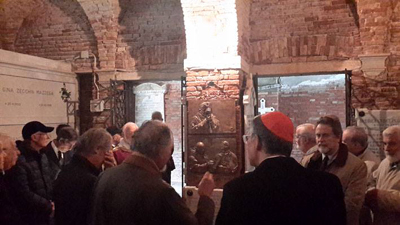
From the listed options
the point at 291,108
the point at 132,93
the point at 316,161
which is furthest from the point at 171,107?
the point at 316,161

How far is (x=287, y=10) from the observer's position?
6383 millimetres

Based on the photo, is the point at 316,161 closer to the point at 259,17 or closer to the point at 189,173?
the point at 189,173

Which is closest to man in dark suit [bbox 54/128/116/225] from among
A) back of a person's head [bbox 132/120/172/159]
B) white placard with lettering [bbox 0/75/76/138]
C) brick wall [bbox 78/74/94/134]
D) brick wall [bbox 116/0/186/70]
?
back of a person's head [bbox 132/120/172/159]

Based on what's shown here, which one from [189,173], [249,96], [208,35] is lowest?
[189,173]

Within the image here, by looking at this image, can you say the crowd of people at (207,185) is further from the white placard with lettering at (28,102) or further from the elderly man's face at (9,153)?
the white placard with lettering at (28,102)

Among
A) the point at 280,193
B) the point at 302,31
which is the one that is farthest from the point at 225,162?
the point at 280,193

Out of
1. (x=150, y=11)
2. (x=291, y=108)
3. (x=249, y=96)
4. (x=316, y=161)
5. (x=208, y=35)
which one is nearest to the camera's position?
(x=316, y=161)

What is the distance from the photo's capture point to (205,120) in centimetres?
564

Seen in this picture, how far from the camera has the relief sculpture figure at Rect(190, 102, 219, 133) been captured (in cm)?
562

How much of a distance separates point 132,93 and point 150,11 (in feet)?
5.06

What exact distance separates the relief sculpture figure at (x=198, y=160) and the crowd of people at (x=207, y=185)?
7.74 ft

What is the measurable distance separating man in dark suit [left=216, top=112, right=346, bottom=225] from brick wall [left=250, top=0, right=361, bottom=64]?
487cm

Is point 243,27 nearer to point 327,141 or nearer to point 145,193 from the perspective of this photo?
point 327,141

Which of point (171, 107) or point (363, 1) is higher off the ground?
point (363, 1)
